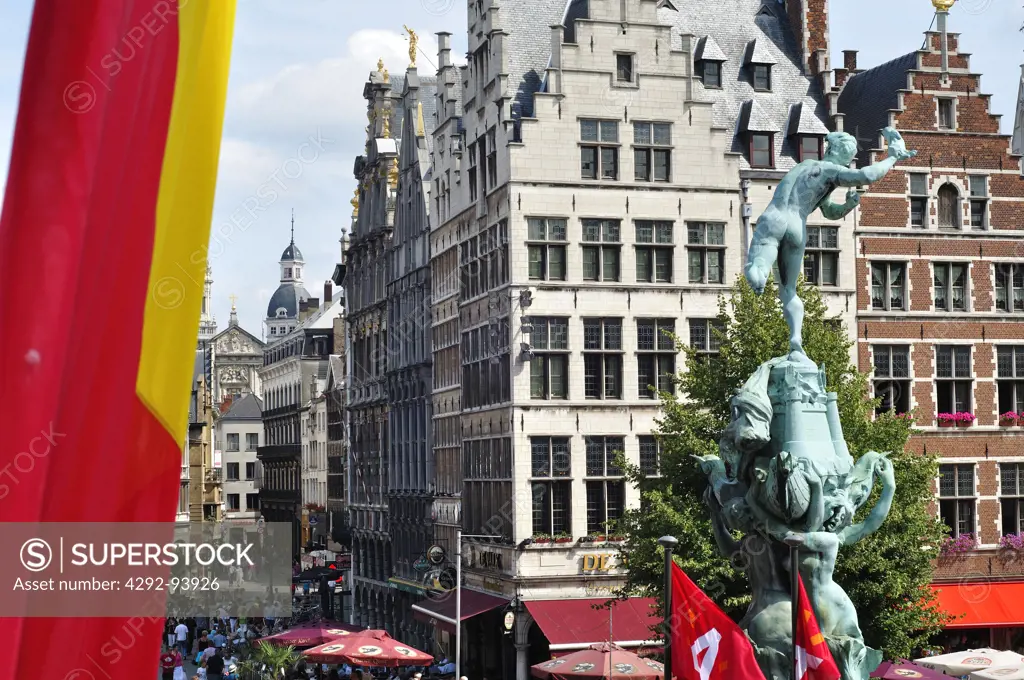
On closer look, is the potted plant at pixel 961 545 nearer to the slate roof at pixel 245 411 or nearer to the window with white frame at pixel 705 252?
the window with white frame at pixel 705 252

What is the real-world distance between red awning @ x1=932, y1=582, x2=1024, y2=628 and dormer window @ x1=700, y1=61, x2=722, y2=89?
14.7 metres

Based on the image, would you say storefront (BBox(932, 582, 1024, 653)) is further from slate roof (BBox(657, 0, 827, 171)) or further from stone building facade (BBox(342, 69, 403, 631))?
stone building facade (BBox(342, 69, 403, 631))

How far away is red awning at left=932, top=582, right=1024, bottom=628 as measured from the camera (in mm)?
40000

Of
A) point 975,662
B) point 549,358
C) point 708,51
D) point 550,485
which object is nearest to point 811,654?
point 975,662

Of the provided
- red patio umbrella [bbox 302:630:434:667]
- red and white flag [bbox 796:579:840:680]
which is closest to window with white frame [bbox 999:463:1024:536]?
red patio umbrella [bbox 302:630:434:667]

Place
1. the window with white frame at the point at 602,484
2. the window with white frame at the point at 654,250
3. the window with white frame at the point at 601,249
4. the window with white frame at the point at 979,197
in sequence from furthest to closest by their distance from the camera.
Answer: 1. the window with white frame at the point at 979,197
2. the window with white frame at the point at 654,250
3. the window with white frame at the point at 601,249
4. the window with white frame at the point at 602,484

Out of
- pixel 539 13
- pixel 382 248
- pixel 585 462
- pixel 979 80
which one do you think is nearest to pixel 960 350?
pixel 979 80

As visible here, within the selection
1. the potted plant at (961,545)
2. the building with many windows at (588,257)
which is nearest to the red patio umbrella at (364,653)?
the building with many windows at (588,257)

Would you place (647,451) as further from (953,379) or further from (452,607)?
(953,379)

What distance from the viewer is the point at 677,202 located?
133 feet

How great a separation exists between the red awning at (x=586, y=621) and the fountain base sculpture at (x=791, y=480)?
74.4ft

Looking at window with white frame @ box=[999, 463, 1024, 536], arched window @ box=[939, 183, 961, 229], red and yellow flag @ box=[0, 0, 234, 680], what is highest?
arched window @ box=[939, 183, 961, 229]

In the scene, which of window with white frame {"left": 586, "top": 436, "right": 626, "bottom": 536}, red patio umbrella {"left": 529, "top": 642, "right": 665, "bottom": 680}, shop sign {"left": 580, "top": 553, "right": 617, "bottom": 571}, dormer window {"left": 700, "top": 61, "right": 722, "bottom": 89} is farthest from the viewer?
dormer window {"left": 700, "top": 61, "right": 722, "bottom": 89}

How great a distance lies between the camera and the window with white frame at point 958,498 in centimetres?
4106
